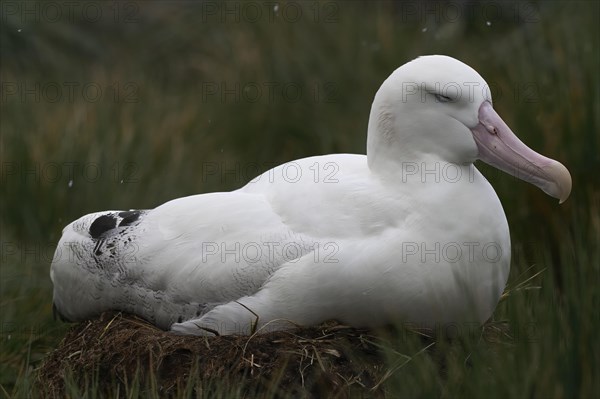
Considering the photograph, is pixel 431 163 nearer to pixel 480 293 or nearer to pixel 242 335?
pixel 480 293

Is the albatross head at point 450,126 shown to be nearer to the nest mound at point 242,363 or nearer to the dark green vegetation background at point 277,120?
the dark green vegetation background at point 277,120

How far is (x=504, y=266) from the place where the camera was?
4512mm

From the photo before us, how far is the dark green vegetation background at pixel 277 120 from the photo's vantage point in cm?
411

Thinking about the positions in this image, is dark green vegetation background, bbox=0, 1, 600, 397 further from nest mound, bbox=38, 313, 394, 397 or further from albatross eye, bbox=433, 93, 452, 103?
albatross eye, bbox=433, 93, 452, 103

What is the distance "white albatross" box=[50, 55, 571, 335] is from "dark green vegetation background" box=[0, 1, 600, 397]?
0.26m

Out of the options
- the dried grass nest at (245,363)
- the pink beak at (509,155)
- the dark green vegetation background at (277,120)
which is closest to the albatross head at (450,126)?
the pink beak at (509,155)

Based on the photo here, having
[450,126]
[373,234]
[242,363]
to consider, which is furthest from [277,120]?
[242,363]

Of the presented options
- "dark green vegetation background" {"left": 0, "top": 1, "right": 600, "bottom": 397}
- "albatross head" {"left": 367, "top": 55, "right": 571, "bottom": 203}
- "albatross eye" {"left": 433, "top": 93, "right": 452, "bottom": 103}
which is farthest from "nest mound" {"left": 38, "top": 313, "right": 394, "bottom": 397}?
"albatross eye" {"left": 433, "top": 93, "right": 452, "bottom": 103}

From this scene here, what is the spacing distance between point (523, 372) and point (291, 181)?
142cm

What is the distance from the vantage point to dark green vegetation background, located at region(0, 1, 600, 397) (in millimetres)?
4105

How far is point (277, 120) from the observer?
872 centimetres

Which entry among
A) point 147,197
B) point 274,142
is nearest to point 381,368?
point 147,197

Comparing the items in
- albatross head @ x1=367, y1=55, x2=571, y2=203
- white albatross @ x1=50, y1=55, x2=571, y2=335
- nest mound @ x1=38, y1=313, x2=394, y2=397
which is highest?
albatross head @ x1=367, y1=55, x2=571, y2=203

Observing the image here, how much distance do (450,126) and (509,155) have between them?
0.79 feet
